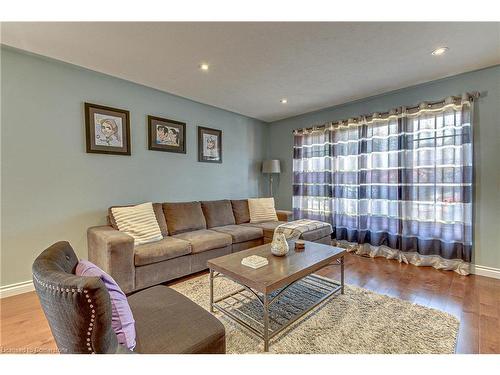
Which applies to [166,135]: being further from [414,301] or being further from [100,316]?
[414,301]

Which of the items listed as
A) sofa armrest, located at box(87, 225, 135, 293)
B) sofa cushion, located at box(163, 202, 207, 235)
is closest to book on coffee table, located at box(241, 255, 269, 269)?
sofa armrest, located at box(87, 225, 135, 293)

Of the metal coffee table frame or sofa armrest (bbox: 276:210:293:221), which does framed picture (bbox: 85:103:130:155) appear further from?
sofa armrest (bbox: 276:210:293:221)

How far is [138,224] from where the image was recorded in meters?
→ 2.46

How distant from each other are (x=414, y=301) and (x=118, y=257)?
2729mm

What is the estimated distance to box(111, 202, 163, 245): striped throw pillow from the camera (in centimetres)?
240

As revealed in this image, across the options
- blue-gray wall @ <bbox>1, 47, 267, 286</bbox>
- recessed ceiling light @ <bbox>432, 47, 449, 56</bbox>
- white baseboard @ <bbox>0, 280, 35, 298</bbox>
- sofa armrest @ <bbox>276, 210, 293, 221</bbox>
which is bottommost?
white baseboard @ <bbox>0, 280, 35, 298</bbox>

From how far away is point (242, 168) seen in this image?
438 cm

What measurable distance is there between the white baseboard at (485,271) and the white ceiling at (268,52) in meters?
2.28

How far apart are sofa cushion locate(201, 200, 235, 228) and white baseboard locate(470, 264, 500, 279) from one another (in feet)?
10.2

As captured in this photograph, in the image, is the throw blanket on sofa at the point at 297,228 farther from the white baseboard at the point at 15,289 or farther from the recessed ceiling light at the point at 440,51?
the white baseboard at the point at 15,289
